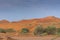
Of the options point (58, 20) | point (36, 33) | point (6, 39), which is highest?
point (58, 20)

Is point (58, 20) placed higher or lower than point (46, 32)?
higher

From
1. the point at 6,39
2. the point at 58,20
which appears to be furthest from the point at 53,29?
the point at 58,20

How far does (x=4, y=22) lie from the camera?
249 ft

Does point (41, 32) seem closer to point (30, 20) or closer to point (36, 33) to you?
point (36, 33)

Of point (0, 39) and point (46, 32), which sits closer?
point (0, 39)

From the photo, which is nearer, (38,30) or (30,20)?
(38,30)

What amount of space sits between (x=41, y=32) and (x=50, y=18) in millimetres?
40324

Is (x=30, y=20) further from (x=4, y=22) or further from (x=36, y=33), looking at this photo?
(x=36, y=33)

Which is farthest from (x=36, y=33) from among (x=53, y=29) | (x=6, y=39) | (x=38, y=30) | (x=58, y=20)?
(x=58, y=20)

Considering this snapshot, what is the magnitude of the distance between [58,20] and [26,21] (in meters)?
9.92

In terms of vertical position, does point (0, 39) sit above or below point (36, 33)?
below

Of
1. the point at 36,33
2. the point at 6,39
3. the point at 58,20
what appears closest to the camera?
the point at 6,39

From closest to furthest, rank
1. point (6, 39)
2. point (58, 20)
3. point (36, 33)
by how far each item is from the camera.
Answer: point (6, 39), point (36, 33), point (58, 20)

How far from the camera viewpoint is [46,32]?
37.5 meters
